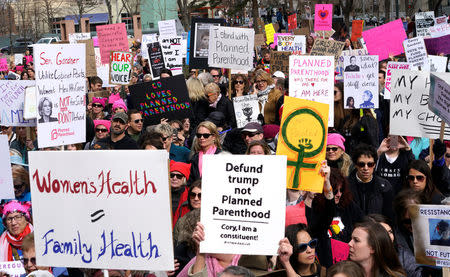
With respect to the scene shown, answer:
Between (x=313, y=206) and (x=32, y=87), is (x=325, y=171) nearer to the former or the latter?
(x=313, y=206)

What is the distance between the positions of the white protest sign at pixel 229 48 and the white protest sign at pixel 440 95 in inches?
242

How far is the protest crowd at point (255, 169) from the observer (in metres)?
4.44

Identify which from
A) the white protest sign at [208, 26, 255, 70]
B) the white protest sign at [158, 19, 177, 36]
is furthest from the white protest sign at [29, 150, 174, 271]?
the white protest sign at [158, 19, 177, 36]

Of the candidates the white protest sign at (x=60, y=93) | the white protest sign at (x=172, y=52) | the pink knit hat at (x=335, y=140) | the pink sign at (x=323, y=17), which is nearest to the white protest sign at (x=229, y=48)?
the white protest sign at (x=172, y=52)

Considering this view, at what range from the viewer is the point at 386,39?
14836 millimetres

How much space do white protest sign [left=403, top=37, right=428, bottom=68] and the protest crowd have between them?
1436 millimetres

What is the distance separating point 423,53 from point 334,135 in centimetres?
630

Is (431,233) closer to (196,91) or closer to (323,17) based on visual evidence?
(196,91)

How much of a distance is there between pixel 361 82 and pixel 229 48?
9.67ft

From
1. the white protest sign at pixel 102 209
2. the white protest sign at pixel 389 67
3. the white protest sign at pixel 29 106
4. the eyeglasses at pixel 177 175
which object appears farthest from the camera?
the white protest sign at pixel 389 67

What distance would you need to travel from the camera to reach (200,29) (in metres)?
13.5

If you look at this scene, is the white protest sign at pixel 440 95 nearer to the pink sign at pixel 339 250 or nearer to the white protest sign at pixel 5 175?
the pink sign at pixel 339 250

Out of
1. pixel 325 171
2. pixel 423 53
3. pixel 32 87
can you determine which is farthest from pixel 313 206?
pixel 423 53

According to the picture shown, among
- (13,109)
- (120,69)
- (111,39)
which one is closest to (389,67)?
(13,109)
